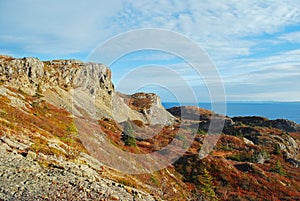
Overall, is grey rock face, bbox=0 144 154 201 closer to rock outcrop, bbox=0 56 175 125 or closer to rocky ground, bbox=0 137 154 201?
rocky ground, bbox=0 137 154 201

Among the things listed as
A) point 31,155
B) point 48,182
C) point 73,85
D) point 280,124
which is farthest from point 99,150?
point 280,124

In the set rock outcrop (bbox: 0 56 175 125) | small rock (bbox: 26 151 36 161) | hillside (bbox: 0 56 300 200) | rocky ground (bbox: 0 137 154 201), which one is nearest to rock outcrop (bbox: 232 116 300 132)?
hillside (bbox: 0 56 300 200)

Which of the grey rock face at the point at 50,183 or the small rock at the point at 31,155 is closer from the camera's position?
the grey rock face at the point at 50,183

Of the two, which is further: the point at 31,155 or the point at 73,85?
the point at 73,85

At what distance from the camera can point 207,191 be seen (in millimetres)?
31438

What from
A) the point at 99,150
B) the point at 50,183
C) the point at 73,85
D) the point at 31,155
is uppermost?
the point at 73,85

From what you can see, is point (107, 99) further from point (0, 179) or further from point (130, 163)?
point (0, 179)

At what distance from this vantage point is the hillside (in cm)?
1352

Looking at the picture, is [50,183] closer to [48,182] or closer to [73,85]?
[48,182]

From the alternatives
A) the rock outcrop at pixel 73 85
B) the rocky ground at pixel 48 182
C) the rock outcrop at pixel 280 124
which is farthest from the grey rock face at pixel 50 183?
the rock outcrop at pixel 280 124

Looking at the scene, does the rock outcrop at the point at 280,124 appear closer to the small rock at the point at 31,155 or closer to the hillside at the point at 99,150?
the hillside at the point at 99,150

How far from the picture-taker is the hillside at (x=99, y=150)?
1352cm

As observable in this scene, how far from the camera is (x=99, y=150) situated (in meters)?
27.5

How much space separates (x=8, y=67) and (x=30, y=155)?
149 ft
